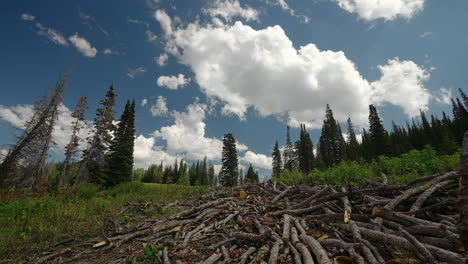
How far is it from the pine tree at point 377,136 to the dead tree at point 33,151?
57.0 metres

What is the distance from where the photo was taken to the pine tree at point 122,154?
27.8 metres

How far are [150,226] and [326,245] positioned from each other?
5.35 meters

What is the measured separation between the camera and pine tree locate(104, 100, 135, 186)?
27.8 meters

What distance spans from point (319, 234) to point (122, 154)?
3094cm

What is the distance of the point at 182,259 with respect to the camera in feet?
13.0

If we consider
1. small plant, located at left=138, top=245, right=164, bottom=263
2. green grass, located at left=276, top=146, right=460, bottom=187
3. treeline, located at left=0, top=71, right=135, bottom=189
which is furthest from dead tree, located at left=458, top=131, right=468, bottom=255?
treeline, located at left=0, top=71, right=135, bottom=189

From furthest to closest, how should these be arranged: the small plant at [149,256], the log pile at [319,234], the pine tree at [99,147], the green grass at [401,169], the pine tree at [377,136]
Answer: the pine tree at [377,136] → the pine tree at [99,147] → the green grass at [401,169] → the small plant at [149,256] → the log pile at [319,234]

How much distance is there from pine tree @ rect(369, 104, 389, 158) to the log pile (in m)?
47.6

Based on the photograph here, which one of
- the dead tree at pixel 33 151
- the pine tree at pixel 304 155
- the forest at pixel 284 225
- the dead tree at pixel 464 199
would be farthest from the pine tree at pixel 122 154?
the pine tree at pixel 304 155

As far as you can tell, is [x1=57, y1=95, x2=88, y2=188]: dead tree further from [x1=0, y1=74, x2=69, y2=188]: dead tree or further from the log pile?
the log pile

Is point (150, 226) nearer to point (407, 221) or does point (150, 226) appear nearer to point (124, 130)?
point (407, 221)

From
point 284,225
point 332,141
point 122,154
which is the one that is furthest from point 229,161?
point 284,225

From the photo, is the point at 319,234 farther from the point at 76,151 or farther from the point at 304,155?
the point at 304,155

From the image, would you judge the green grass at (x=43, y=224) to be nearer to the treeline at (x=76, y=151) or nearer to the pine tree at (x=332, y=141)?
the treeline at (x=76, y=151)
